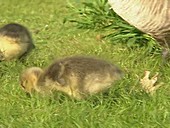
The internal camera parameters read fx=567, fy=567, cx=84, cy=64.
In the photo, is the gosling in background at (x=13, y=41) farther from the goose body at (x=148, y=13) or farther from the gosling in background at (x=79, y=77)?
the gosling in background at (x=79, y=77)

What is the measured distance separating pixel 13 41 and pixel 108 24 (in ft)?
6.39

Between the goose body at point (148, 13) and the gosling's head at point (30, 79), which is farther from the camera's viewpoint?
the goose body at point (148, 13)

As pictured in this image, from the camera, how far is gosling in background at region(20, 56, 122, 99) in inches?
180

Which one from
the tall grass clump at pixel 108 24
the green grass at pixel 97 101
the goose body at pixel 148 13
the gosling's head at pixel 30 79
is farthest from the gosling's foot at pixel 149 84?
the tall grass clump at pixel 108 24

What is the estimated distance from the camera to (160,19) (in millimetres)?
5312

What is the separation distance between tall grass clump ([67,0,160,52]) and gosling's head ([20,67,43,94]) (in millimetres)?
1947

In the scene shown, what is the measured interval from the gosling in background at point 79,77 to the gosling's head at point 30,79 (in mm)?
45

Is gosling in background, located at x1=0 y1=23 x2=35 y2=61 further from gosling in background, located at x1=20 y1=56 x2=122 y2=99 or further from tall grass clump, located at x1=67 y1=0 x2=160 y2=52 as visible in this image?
gosling in background, located at x1=20 y1=56 x2=122 y2=99

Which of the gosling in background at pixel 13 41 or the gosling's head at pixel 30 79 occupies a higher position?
the gosling's head at pixel 30 79

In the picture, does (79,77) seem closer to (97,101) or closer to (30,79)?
(97,101)

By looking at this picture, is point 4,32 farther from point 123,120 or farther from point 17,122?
point 123,120

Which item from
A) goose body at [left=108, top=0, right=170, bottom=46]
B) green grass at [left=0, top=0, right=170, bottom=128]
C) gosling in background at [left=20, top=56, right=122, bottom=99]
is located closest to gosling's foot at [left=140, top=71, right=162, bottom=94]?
green grass at [left=0, top=0, right=170, bottom=128]

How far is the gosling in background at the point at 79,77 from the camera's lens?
4562 millimetres

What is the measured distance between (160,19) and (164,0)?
184mm
